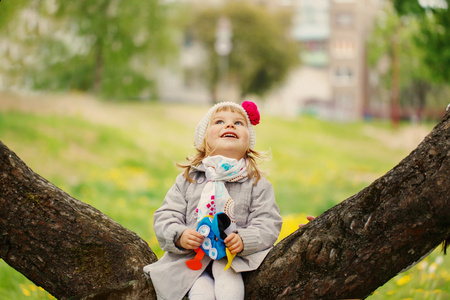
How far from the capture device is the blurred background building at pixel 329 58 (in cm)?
3594

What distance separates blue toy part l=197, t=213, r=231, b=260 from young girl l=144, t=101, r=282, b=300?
0.01 m

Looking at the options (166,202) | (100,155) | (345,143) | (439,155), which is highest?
(345,143)

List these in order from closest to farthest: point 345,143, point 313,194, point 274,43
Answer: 1. point 313,194
2. point 345,143
3. point 274,43

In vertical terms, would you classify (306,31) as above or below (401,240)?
above

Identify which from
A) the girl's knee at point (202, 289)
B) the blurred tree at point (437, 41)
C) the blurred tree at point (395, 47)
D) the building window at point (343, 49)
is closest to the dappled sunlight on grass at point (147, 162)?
the girl's knee at point (202, 289)

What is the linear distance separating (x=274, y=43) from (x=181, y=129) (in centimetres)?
1437

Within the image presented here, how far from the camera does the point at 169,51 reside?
65.3 feet

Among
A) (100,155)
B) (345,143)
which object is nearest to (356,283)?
(100,155)

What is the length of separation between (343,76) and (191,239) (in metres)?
37.2

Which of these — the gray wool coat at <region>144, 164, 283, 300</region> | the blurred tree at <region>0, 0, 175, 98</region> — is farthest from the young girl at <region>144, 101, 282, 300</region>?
the blurred tree at <region>0, 0, 175, 98</region>

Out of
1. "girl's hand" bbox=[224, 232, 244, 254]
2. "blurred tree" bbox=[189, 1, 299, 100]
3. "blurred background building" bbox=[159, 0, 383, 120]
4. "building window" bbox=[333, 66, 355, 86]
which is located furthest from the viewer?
"building window" bbox=[333, 66, 355, 86]

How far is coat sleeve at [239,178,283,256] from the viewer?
Result: 210 centimetres

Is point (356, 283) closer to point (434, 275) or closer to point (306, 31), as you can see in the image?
point (434, 275)

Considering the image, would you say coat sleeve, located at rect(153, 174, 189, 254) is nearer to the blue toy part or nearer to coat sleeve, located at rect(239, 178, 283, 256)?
the blue toy part
